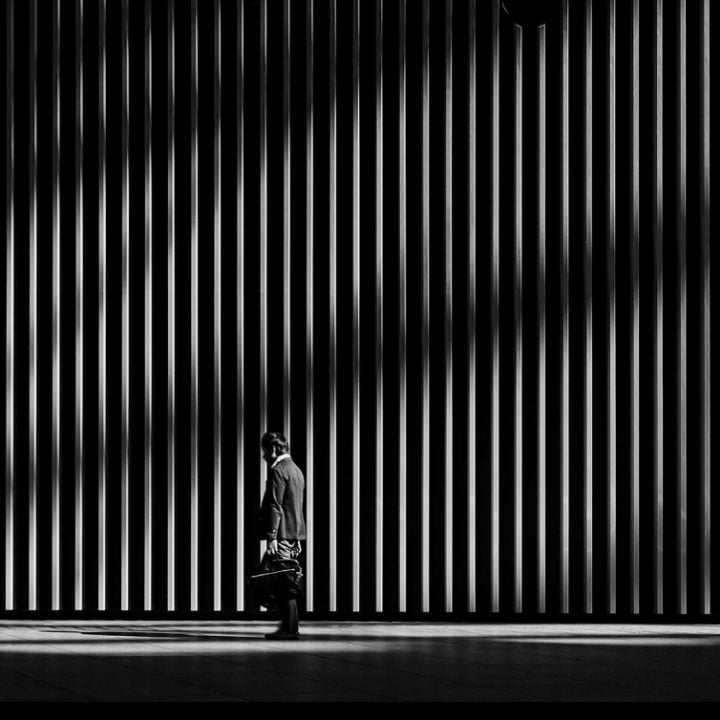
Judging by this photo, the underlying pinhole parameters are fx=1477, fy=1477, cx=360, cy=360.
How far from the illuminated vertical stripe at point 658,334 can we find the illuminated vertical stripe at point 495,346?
154 centimetres

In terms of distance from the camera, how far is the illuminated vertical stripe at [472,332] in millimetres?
14484

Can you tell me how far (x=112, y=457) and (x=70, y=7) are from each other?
456 centimetres

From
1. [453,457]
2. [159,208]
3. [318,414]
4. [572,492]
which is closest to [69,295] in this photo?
[159,208]

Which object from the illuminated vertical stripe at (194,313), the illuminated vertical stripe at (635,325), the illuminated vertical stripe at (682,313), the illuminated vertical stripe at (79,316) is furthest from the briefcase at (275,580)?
the illuminated vertical stripe at (682,313)

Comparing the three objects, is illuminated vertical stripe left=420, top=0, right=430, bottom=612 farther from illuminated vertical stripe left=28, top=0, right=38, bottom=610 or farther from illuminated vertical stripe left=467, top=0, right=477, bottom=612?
illuminated vertical stripe left=28, top=0, right=38, bottom=610

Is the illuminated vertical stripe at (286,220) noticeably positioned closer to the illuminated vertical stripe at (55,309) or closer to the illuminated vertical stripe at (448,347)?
the illuminated vertical stripe at (448,347)

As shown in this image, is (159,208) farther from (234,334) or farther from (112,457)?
(112,457)

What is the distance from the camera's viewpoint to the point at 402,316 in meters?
14.6

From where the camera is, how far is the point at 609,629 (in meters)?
14.0

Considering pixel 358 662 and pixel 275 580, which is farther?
pixel 275 580

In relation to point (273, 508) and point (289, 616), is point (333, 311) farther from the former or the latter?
point (289, 616)

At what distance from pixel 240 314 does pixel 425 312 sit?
6.00 feet

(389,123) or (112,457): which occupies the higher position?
(389,123)

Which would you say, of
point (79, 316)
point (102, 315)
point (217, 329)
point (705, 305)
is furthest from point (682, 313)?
point (79, 316)
